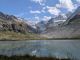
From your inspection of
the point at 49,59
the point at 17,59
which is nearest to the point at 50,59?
the point at 49,59

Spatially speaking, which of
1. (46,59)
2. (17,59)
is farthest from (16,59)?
(46,59)

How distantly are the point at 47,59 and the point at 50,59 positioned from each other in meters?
0.53

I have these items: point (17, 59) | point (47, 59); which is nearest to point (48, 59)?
point (47, 59)

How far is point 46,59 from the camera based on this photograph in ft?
103

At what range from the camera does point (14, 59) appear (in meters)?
30.2

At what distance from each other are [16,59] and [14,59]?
A: 0.28m

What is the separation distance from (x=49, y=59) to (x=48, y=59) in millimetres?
200

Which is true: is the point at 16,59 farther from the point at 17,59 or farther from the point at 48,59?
the point at 48,59

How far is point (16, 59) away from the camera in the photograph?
30234 mm

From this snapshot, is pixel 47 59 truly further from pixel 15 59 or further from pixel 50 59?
pixel 15 59

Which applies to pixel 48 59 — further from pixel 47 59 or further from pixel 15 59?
pixel 15 59

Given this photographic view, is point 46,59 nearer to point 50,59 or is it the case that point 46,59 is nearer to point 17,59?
point 50,59

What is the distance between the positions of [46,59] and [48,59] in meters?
0.30

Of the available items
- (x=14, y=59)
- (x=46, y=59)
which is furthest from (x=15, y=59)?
(x=46, y=59)
